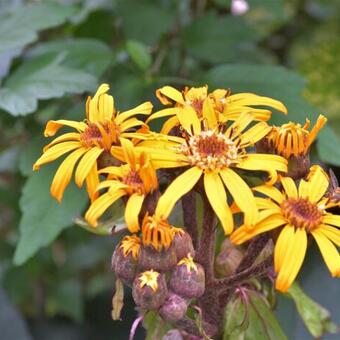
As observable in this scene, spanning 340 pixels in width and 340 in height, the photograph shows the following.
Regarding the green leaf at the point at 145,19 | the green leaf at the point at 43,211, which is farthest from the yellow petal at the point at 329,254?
the green leaf at the point at 145,19

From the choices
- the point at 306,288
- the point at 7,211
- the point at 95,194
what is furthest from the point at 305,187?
the point at 7,211

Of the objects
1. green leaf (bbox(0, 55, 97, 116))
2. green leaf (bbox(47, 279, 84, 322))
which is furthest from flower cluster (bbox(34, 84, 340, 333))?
green leaf (bbox(47, 279, 84, 322))

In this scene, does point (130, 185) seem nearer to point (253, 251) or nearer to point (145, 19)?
point (253, 251)

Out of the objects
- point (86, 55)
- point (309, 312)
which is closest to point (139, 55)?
point (86, 55)

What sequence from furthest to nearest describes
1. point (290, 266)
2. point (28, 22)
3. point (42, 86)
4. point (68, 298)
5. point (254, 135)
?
point (68, 298) → point (28, 22) → point (42, 86) → point (254, 135) → point (290, 266)

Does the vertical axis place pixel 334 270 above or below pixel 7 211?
above

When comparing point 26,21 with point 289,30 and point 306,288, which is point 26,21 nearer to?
point 306,288

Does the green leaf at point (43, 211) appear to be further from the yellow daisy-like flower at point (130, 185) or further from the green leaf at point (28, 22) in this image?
the yellow daisy-like flower at point (130, 185)
